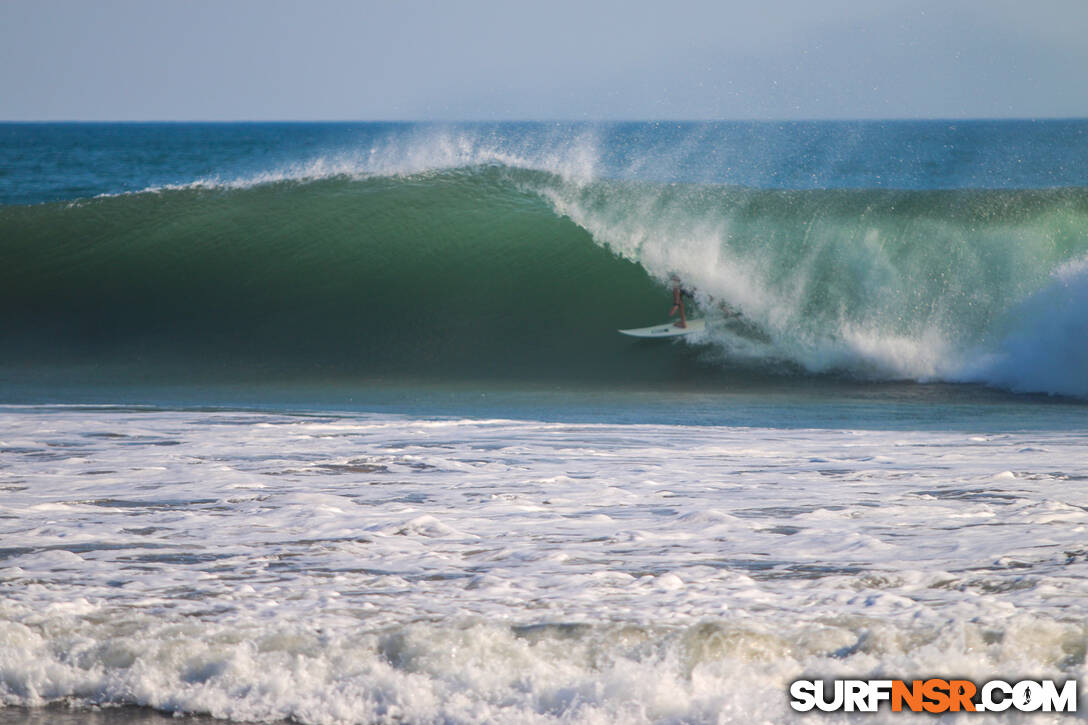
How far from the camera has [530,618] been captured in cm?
323

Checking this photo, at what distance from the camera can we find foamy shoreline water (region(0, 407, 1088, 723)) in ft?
9.58

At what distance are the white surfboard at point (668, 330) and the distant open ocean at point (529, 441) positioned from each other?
0.12 metres

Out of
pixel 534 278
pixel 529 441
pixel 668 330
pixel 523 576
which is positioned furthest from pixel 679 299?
pixel 523 576

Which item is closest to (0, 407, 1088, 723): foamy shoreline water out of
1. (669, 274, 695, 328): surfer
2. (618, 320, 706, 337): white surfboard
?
(618, 320, 706, 337): white surfboard

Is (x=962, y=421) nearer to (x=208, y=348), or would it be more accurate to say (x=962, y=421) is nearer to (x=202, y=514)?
(x=202, y=514)

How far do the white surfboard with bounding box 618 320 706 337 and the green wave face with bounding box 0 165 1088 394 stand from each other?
0.48 feet

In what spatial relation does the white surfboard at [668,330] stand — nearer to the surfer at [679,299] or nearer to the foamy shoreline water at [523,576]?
the surfer at [679,299]

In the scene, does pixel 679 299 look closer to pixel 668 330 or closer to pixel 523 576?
pixel 668 330

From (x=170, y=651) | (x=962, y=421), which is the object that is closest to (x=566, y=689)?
(x=170, y=651)

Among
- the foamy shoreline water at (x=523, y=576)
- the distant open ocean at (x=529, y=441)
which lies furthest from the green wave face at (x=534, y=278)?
the foamy shoreline water at (x=523, y=576)

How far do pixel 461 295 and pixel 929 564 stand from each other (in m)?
8.09

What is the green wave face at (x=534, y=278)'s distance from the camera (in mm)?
9422

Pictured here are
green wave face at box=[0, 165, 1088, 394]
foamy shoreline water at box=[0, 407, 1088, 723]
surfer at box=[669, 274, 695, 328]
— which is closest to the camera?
foamy shoreline water at box=[0, 407, 1088, 723]

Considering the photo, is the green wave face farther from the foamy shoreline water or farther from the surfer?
the foamy shoreline water
